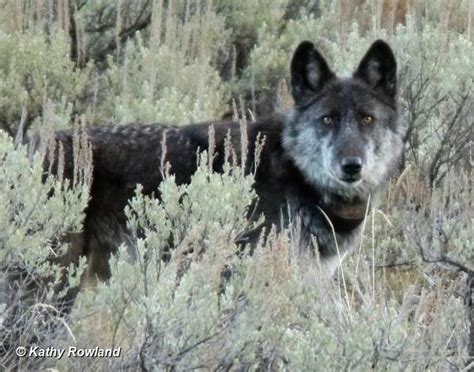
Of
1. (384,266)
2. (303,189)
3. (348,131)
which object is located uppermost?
(348,131)

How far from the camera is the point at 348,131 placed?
6.30 m

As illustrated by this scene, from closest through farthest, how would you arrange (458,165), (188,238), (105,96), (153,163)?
1. (188,238)
2. (153,163)
3. (458,165)
4. (105,96)

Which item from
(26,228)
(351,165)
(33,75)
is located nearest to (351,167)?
(351,165)

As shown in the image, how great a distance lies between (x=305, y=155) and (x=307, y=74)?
501 mm

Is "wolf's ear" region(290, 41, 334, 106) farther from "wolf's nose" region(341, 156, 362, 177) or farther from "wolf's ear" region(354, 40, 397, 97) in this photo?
"wolf's nose" region(341, 156, 362, 177)

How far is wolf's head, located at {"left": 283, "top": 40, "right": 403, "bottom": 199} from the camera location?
6.34 meters

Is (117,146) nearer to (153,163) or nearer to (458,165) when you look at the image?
(153,163)

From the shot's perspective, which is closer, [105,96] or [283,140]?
[283,140]

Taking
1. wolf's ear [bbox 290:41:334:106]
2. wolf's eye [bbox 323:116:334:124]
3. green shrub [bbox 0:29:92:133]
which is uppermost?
wolf's ear [bbox 290:41:334:106]

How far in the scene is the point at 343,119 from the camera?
639 centimetres

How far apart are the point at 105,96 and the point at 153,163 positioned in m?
2.37

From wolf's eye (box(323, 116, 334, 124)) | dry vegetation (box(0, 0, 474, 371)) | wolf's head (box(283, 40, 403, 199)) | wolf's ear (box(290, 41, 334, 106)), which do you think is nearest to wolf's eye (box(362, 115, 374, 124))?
wolf's head (box(283, 40, 403, 199))

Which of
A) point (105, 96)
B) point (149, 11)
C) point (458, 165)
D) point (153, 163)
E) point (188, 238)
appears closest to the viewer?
point (188, 238)

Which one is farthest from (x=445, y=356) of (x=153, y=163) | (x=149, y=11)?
(x=149, y=11)
